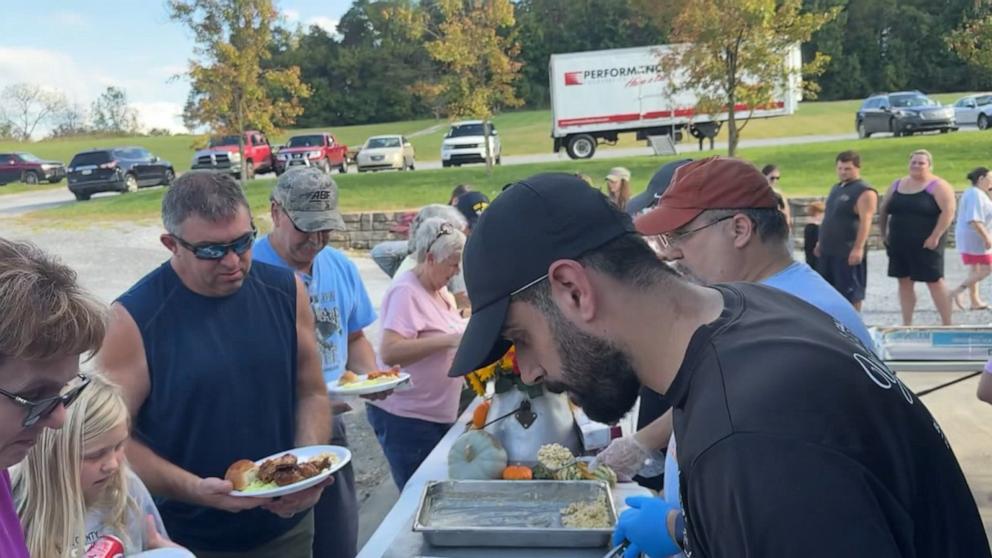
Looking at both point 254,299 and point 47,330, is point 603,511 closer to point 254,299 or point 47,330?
point 254,299

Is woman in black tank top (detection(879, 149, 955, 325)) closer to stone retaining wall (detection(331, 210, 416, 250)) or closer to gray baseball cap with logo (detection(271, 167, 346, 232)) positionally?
gray baseball cap with logo (detection(271, 167, 346, 232))

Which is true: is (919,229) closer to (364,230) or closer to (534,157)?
(364,230)

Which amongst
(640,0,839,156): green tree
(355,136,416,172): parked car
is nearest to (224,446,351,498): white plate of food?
(640,0,839,156): green tree

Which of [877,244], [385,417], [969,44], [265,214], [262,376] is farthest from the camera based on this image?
[265,214]

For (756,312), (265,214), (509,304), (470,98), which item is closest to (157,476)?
(509,304)

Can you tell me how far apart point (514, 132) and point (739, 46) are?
79.1 ft

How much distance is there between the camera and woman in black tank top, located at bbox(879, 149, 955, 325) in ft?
24.5

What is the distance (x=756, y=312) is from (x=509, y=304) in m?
0.39

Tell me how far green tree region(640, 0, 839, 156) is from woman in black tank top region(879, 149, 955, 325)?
8.73 meters

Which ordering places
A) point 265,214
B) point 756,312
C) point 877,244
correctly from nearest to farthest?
point 756,312
point 877,244
point 265,214

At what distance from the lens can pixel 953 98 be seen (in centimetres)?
3872

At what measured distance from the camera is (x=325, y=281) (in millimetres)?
3488

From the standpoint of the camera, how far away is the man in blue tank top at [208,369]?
2.39 m

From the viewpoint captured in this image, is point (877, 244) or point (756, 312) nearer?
point (756, 312)
